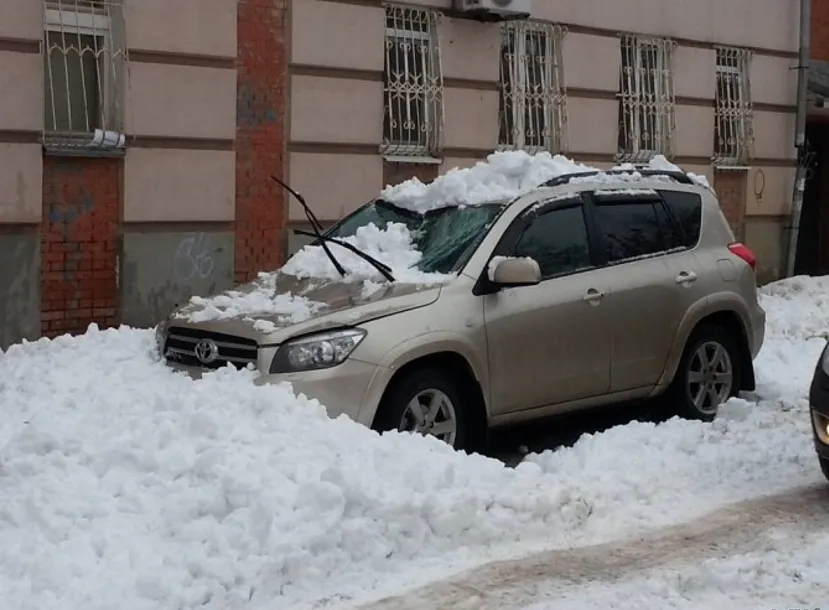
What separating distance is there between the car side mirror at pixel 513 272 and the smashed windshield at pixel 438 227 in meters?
0.23

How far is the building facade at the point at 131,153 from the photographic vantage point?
1034 centimetres

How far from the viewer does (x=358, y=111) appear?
12.6 m

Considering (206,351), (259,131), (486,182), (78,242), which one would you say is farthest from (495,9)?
(206,351)

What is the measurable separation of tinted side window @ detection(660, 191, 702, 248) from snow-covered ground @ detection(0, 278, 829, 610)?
1.99m

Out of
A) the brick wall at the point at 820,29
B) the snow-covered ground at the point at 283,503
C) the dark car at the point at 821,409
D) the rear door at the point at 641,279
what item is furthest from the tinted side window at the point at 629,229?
the brick wall at the point at 820,29

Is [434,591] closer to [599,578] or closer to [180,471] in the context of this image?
[599,578]

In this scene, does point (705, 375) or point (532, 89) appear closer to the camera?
point (705, 375)

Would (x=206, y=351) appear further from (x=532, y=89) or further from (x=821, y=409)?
(x=532, y=89)

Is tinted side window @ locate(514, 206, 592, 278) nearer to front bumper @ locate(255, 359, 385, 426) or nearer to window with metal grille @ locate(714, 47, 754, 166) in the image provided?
front bumper @ locate(255, 359, 385, 426)

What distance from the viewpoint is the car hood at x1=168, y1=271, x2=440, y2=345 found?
6.82 m

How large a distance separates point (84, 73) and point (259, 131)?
1.78m

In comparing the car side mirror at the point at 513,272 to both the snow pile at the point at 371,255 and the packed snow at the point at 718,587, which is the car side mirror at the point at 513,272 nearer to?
the snow pile at the point at 371,255

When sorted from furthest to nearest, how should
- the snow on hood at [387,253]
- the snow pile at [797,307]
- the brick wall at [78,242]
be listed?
the snow pile at [797,307]
the brick wall at [78,242]
the snow on hood at [387,253]

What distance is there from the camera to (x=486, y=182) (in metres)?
8.41
